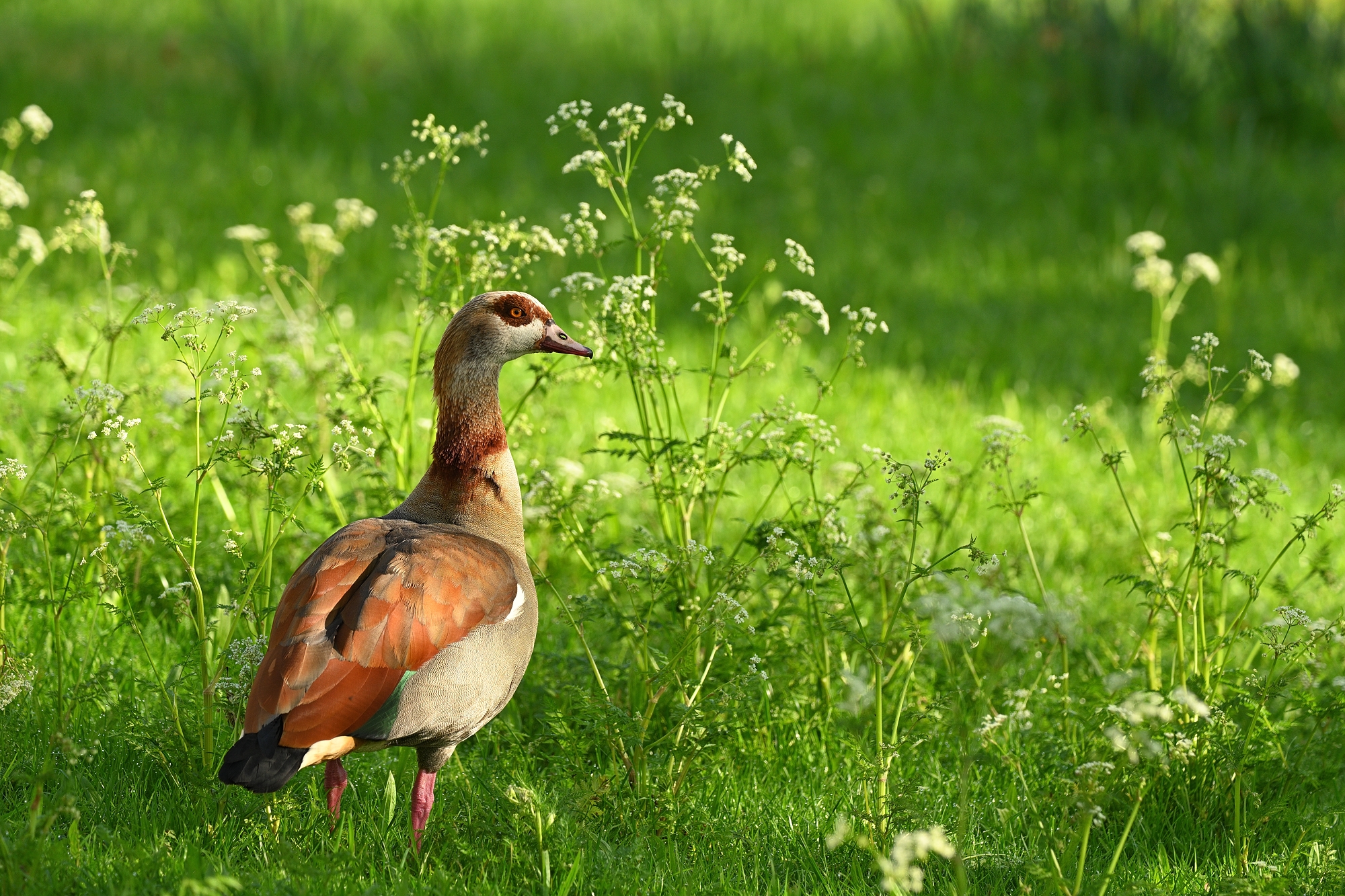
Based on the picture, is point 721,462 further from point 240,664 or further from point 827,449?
point 240,664

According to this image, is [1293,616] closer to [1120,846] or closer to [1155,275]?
[1120,846]

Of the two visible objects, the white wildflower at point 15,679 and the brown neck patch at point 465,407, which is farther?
the brown neck patch at point 465,407

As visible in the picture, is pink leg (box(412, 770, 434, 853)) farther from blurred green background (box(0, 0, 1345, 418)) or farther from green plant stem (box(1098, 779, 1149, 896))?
blurred green background (box(0, 0, 1345, 418))

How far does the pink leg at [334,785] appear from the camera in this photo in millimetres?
3561

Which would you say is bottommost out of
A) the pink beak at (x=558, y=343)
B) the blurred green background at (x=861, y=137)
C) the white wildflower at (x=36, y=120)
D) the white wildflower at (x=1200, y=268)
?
the pink beak at (x=558, y=343)

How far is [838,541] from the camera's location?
4160mm

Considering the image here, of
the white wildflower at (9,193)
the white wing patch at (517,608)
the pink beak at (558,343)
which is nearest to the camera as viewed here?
the white wing patch at (517,608)

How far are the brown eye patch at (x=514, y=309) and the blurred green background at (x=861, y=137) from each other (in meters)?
4.28

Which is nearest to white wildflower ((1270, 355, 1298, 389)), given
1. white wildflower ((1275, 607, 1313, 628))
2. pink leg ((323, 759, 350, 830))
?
white wildflower ((1275, 607, 1313, 628))

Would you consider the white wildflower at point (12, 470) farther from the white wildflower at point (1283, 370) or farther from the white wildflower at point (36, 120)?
the white wildflower at point (1283, 370)

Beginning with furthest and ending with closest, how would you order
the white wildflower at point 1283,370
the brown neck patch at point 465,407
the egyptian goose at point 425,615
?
1. the white wildflower at point 1283,370
2. the brown neck patch at point 465,407
3. the egyptian goose at point 425,615

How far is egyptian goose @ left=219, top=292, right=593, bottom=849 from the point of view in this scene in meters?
3.23

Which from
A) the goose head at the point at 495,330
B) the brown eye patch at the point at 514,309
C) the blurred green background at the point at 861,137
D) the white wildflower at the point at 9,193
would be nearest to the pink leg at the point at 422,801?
the goose head at the point at 495,330

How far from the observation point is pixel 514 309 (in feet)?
13.2
